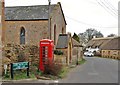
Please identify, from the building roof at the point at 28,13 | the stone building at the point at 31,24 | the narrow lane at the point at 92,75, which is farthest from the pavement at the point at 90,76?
the building roof at the point at 28,13

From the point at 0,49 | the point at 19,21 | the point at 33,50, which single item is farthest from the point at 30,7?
the point at 0,49

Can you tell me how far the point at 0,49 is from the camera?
18.8 meters

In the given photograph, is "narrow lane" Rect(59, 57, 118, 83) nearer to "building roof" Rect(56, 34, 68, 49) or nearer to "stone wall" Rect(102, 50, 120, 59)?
"building roof" Rect(56, 34, 68, 49)

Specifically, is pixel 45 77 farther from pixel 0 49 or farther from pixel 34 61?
pixel 34 61

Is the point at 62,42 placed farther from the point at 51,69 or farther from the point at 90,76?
the point at 51,69

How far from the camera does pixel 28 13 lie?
3828 cm

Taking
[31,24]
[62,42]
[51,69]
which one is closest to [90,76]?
[51,69]

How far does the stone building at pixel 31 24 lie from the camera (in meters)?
36.1

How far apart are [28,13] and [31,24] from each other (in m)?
2.07

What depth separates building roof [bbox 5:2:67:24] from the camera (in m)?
36.9

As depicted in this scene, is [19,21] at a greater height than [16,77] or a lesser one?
greater

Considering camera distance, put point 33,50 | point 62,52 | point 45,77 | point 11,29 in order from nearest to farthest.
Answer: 1. point 45,77
2. point 33,50
3. point 62,52
4. point 11,29

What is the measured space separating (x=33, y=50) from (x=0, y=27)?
135 inches

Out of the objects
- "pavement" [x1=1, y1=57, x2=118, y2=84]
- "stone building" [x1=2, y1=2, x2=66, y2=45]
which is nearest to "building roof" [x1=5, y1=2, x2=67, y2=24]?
"stone building" [x1=2, y1=2, x2=66, y2=45]
